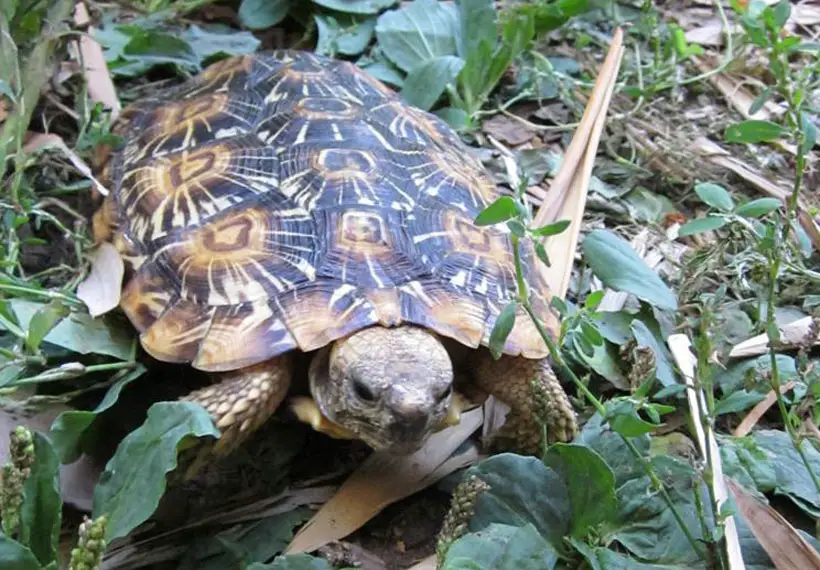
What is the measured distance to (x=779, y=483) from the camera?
5.77 ft

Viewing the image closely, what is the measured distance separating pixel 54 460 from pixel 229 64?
1.37 metres

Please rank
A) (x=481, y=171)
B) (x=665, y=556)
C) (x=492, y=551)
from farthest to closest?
(x=481, y=171)
(x=665, y=556)
(x=492, y=551)

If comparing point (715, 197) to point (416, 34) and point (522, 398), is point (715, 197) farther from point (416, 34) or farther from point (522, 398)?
point (416, 34)

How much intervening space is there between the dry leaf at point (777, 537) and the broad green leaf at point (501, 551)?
36 cm

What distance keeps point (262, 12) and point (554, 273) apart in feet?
5.14

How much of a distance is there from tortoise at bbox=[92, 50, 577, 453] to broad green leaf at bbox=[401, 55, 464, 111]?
1.55 feet

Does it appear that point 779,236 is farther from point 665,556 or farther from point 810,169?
point 810,169

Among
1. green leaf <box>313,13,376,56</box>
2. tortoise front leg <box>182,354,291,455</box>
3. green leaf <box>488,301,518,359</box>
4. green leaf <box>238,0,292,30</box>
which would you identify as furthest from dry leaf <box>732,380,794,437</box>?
green leaf <box>238,0,292,30</box>

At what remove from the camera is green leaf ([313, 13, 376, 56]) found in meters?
3.04

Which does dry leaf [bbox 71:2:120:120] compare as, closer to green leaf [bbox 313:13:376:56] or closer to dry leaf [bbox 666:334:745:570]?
green leaf [bbox 313:13:376:56]

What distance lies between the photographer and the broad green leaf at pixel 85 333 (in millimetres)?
1858

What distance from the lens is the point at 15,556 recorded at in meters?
1.39

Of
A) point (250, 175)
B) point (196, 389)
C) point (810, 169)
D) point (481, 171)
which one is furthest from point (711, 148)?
point (196, 389)

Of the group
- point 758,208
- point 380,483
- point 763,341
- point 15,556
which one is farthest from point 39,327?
point 763,341
